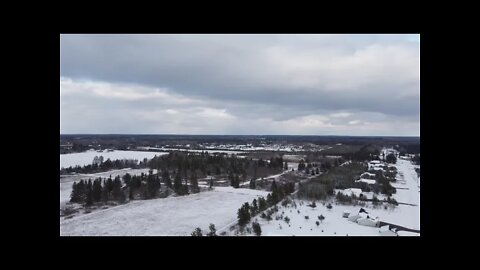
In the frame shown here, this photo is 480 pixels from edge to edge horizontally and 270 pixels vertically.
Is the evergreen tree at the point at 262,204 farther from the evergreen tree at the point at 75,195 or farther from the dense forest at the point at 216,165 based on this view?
the evergreen tree at the point at 75,195

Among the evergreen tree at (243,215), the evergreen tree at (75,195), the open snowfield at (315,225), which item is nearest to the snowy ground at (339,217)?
the open snowfield at (315,225)

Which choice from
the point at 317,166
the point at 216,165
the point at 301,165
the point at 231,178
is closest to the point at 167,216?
the point at 231,178

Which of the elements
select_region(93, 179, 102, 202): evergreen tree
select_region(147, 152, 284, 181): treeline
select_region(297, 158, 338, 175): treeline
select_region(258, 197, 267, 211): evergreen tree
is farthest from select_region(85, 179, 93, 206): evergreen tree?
select_region(297, 158, 338, 175): treeline
